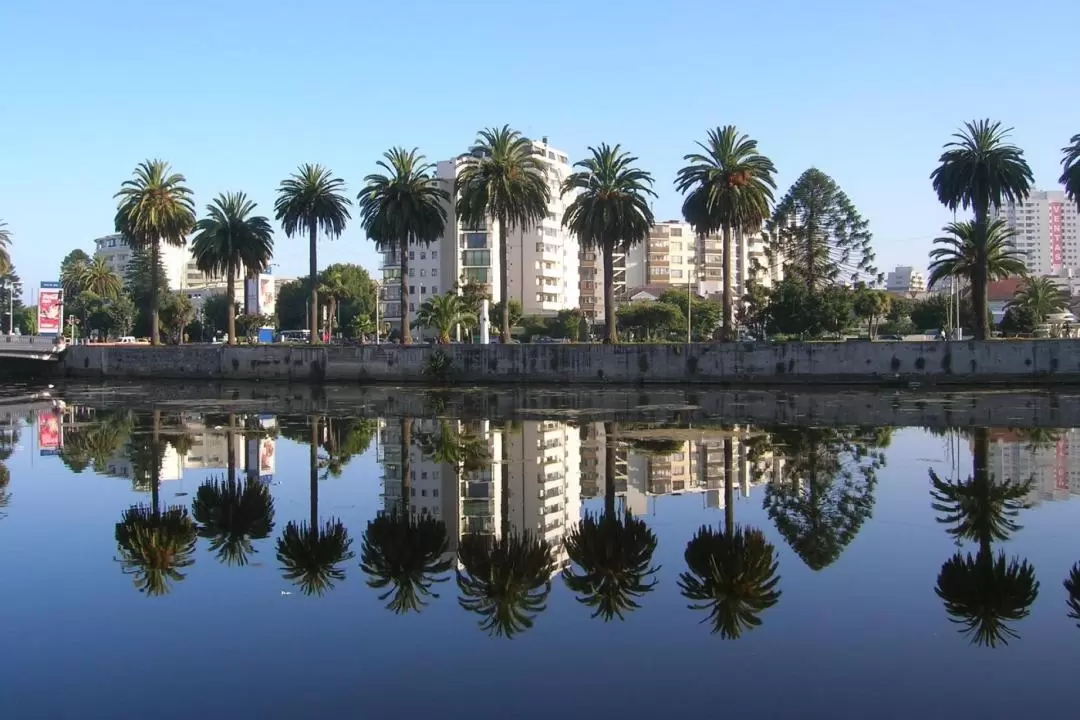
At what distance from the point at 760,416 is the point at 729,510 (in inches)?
835

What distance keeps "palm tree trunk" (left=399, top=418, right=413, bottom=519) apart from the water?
222mm

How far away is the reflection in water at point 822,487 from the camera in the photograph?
55.1 ft

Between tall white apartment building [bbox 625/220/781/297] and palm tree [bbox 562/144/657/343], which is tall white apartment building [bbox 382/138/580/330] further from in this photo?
palm tree [bbox 562/144/657/343]

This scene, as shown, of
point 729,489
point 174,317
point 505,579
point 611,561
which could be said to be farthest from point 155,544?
point 174,317

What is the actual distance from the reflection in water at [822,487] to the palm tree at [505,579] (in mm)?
4023

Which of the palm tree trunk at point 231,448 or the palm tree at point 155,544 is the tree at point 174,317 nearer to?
the palm tree trunk at point 231,448

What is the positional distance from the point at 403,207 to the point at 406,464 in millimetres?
50315

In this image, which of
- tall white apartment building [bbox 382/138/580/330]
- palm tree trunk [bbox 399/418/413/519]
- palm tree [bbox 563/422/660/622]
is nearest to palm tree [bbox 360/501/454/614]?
palm tree trunk [bbox 399/418/413/519]

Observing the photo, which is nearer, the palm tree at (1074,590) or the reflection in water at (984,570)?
the reflection in water at (984,570)

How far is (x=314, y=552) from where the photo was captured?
16031 millimetres

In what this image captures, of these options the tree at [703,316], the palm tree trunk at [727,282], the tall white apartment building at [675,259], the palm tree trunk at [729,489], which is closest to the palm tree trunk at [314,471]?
the palm tree trunk at [729,489]

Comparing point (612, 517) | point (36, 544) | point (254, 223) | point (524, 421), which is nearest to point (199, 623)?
point (36, 544)

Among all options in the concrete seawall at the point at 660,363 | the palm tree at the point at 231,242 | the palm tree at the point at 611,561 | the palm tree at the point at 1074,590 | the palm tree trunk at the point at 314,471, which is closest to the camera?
the palm tree at the point at 1074,590

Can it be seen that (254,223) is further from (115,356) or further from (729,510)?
(729,510)
